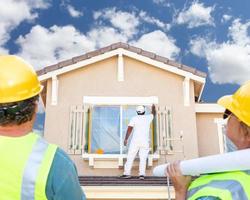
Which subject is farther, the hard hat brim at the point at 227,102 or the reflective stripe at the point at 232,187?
the hard hat brim at the point at 227,102

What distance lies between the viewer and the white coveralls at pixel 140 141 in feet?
30.1

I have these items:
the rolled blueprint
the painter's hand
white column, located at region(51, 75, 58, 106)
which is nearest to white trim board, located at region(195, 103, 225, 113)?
white column, located at region(51, 75, 58, 106)

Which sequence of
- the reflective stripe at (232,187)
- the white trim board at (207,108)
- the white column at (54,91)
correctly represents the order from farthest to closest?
the white trim board at (207,108), the white column at (54,91), the reflective stripe at (232,187)

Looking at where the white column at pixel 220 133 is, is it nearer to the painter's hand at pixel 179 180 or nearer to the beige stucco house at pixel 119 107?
the beige stucco house at pixel 119 107

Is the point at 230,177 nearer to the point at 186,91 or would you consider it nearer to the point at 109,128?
the point at 109,128

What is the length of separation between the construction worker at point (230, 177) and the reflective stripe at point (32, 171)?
1.73 ft

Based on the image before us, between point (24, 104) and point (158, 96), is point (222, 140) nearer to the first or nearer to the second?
point (158, 96)

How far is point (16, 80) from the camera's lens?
189 cm

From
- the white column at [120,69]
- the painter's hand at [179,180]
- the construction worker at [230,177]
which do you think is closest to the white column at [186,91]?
the white column at [120,69]

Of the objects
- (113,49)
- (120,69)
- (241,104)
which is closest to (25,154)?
(241,104)

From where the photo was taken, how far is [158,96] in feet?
35.4

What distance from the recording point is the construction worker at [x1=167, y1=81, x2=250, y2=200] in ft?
4.96

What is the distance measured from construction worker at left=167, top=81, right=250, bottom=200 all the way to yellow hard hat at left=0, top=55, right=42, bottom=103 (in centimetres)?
69

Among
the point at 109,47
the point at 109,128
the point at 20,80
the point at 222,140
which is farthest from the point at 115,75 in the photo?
the point at 20,80
